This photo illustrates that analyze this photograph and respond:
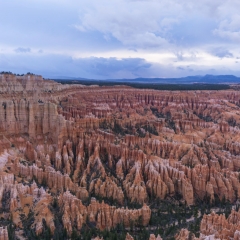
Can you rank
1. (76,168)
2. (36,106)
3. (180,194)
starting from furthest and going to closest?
(36,106) → (76,168) → (180,194)

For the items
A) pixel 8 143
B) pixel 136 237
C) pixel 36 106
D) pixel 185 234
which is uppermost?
pixel 36 106

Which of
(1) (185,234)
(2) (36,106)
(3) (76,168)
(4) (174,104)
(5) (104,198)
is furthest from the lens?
(4) (174,104)

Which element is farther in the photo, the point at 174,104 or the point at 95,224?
the point at 174,104

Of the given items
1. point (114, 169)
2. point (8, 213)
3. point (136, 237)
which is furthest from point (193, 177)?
point (8, 213)

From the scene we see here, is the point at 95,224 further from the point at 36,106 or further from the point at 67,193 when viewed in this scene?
the point at 36,106

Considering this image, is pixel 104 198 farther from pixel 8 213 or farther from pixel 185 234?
pixel 185 234

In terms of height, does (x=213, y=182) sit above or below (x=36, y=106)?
below

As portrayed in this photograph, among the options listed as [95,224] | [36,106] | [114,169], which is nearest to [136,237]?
[95,224]
